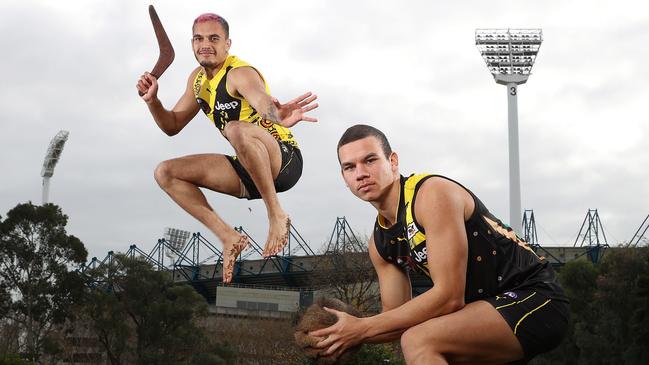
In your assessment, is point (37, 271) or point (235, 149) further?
point (37, 271)

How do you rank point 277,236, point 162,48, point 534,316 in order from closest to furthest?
point 534,316
point 277,236
point 162,48

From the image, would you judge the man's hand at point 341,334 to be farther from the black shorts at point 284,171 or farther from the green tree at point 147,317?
the green tree at point 147,317

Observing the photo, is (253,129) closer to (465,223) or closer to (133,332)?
(465,223)

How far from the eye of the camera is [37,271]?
7331 cm

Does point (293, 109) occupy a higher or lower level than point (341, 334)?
higher

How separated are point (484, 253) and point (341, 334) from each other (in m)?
1.53

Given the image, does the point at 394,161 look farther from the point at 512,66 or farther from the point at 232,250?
the point at 512,66

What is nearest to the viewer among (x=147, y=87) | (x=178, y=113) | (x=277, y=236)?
(x=277, y=236)

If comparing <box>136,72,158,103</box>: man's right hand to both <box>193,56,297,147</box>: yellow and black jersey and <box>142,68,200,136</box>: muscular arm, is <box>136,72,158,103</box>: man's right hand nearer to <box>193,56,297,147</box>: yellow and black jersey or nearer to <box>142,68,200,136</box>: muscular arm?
<box>142,68,200,136</box>: muscular arm

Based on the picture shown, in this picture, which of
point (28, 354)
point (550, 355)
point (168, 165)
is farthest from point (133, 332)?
point (168, 165)

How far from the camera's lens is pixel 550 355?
79062 millimetres

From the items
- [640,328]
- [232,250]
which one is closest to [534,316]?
A: [232,250]

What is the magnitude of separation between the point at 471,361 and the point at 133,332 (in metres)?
67.8

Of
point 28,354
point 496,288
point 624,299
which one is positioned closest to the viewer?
point 496,288
